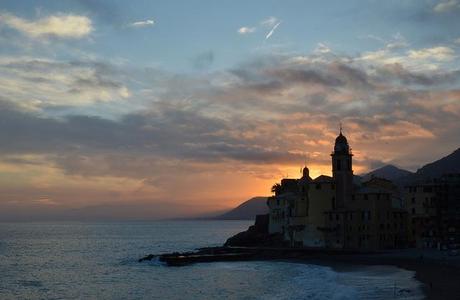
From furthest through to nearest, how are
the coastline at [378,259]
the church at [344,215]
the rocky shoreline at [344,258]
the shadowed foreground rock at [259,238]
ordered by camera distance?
the shadowed foreground rock at [259,238] → the church at [344,215] → the rocky shoreline at [344,258] → the coastline at [378,259]

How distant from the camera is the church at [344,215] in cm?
10456

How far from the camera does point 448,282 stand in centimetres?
6406

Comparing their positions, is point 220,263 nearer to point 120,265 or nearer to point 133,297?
point 120,265

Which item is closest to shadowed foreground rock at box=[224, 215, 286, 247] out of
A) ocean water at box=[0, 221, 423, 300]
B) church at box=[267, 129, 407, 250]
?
church at box=[267, 129, 407, 250]

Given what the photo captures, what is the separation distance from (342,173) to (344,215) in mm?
8022

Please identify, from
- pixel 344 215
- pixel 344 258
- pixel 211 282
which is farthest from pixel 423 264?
pixel 211 282

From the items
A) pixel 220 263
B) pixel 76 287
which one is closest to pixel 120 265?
pixel 220 263

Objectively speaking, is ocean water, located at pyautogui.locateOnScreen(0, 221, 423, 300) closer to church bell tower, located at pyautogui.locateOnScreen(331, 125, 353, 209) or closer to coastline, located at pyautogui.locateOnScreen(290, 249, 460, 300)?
coastline, located at pyautogui.locateOnScreen(290, 249, 460, 300)

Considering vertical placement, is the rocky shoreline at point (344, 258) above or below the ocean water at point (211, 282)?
above

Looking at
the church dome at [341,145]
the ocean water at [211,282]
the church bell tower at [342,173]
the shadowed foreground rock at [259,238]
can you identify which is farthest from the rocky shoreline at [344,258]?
the church dome at [341,145]

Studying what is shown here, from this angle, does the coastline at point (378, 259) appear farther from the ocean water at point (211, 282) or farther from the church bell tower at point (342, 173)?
the church bell tower at point (342, 173)

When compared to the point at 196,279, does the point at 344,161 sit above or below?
above

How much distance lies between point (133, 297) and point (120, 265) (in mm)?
42152

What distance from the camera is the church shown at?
104562 mm
